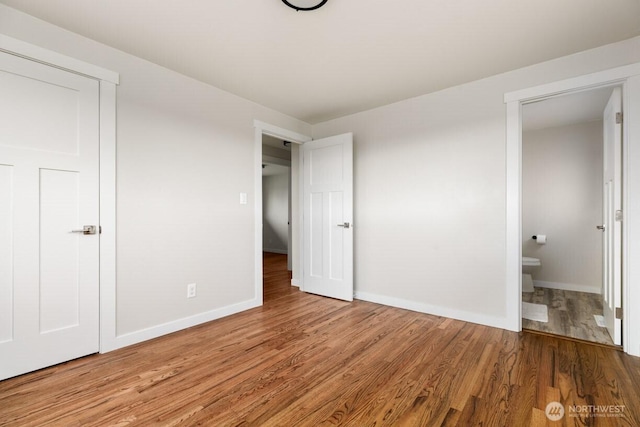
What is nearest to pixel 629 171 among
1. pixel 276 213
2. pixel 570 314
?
pixel 570 314

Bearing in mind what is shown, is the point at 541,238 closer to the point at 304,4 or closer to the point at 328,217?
the point at 328,217

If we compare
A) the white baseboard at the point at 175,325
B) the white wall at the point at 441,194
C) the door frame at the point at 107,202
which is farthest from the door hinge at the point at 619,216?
the door frame at the point at 107,202

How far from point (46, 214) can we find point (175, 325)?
1.29 metres

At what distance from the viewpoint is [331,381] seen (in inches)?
72.1

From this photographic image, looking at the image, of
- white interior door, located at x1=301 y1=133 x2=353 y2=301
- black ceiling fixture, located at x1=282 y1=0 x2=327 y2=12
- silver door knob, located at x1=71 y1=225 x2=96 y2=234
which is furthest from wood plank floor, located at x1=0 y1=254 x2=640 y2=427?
black ceiling fixture, located at x1=282 y1=0 x2=327 y2=12

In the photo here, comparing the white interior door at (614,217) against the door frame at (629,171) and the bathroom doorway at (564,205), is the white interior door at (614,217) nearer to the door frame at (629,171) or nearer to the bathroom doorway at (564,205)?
the door frame at (629,171)

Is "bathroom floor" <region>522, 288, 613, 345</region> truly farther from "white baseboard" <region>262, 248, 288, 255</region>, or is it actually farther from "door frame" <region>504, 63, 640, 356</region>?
"white baseboard" <region>262, 248, 288, 255</region>

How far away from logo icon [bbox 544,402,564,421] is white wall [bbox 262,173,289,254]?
674 cm

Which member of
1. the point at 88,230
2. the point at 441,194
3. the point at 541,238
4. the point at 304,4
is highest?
the point at 304,4

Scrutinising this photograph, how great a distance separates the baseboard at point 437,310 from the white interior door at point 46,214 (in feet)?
8.57

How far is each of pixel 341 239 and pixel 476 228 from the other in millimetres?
1460

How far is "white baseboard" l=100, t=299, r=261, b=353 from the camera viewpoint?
2309mm

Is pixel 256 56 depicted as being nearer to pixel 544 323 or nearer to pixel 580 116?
pixel 544 323

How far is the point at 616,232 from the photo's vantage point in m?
2.28
